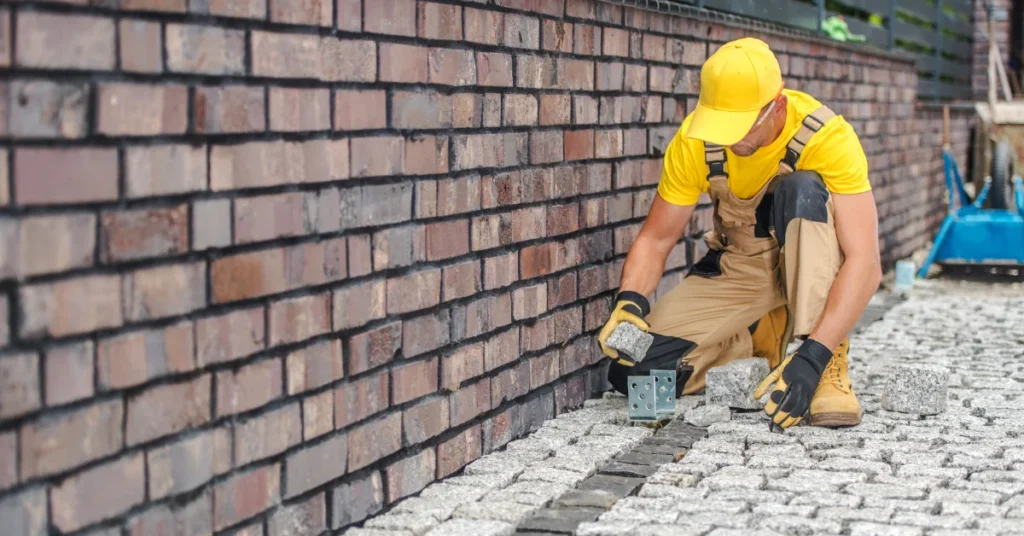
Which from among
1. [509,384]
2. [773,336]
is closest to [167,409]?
[509,384]

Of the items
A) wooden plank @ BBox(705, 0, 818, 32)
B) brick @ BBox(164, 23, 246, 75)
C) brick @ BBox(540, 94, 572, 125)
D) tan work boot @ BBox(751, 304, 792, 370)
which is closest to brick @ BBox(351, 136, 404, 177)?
brick @ BBox(164, 23, 246, 75)

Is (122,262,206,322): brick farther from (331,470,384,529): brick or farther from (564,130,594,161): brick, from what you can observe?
(564,130,594,161): brick

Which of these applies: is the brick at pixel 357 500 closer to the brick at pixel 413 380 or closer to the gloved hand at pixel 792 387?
the brick at pixel 413 380

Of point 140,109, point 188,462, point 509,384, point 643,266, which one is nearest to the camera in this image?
point 140,109

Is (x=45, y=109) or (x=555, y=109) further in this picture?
(x=555, y=109)

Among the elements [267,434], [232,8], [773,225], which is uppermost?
[232,8]

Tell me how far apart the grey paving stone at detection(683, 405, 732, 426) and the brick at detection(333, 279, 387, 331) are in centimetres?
149

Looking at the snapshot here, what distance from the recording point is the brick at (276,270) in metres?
2.72

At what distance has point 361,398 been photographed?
3.29 m

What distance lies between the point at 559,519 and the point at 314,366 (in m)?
0.75

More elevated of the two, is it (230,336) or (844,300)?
(230,336)

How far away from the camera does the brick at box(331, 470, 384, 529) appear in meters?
3.20

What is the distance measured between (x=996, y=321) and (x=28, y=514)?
575cm

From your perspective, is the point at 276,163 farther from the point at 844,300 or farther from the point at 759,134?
the point at 844,300
